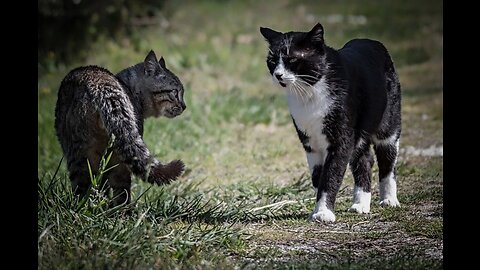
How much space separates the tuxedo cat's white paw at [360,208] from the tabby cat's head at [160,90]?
1.35 m

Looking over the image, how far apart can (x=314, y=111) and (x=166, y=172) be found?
4.04 feet

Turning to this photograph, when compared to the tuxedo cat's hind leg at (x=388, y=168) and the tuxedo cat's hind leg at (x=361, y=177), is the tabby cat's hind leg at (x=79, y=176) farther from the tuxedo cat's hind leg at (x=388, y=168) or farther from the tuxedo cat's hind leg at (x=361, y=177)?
the tuxedo cat's hind leg at (x=388, y=168)

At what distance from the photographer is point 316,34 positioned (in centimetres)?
581

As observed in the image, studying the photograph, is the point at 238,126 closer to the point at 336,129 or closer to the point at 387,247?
the point at 336,129

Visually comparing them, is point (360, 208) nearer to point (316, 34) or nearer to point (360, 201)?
point (360, 201)

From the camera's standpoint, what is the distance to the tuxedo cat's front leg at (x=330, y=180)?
5810mm

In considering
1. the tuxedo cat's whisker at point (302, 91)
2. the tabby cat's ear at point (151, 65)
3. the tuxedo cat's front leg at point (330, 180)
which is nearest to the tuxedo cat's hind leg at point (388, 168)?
the tuxedo cat's front leg at point (330, 180)

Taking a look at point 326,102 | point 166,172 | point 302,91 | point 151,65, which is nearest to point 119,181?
point 151,65

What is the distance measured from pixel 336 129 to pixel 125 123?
1400 millimetres

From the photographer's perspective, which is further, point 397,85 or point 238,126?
point 238,126
